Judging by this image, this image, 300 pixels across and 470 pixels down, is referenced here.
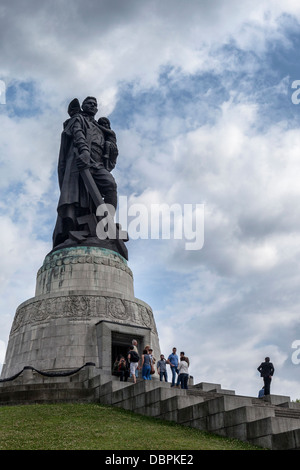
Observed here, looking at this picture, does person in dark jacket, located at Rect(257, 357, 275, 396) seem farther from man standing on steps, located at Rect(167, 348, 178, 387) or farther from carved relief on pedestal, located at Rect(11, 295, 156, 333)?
carved relief on pedestal, located at Rect(11, 295, 156, 333)

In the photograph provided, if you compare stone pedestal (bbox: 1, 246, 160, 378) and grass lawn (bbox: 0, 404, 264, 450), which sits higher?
stone pedestal (bbox: 1, 246, 160, 378)

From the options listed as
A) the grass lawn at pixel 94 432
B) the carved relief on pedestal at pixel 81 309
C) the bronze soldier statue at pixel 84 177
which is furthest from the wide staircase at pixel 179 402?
the bronze soldier statue at pixel 84 177

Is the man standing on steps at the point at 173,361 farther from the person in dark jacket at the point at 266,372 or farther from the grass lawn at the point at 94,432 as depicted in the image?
the grass lawn at the point at 94,432

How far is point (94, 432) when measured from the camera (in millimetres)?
14453

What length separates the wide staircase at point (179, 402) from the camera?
14164 millimetres

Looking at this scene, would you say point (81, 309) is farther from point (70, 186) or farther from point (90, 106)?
point (90, 106)

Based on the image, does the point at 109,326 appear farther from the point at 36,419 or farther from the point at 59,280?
the point at 36,419

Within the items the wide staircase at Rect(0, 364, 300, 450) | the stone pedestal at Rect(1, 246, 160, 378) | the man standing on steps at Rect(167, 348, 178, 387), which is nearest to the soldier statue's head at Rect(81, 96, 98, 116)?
the stone pedestal at Rect(1, 246, 160, 378)

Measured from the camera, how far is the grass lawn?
42.5 feet

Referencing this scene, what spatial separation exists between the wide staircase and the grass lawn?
376 mm

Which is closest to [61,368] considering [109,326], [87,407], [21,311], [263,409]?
[109,326]

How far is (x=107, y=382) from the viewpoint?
66.1 feet

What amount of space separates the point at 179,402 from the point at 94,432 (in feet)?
10.9

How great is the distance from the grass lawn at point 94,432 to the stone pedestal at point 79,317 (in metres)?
7.68
